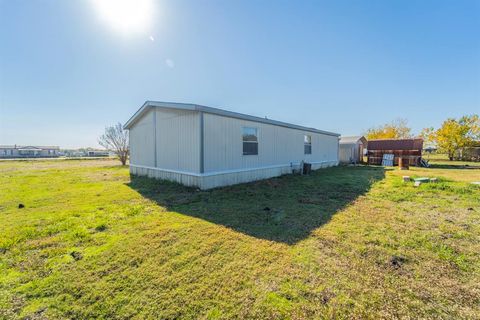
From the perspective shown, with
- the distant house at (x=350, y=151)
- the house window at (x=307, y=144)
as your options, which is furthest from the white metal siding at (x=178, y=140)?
the distant house at (x=350, y=151)

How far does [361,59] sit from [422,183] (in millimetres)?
7215

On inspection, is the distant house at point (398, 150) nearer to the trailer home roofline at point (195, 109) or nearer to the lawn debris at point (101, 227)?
the trailer home roofline at point (195, 109)

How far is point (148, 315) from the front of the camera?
5.83 feet

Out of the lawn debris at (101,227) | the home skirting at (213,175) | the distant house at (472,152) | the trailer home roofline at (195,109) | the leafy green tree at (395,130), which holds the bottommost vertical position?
the lawn debris at (101,227)

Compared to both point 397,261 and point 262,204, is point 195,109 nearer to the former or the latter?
point 262,204

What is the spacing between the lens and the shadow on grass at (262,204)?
12.4 ft

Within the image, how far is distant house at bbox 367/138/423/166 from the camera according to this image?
16708mm

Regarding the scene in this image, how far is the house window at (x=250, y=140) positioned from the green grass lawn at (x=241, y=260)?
3695mm

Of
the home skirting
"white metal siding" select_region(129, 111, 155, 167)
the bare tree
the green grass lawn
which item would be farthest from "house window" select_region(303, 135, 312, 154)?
the bare tree

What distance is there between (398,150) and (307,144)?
1033cm

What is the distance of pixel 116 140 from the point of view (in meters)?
22.4

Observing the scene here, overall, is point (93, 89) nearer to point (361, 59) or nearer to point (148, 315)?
point (148, 315)

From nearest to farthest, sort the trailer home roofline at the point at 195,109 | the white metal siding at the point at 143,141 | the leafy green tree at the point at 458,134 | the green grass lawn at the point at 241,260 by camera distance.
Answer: the green grass lawn at the point at 241,260 → the trailer home roofline at the point at 195,109 → the white metal siding at the point at 143,141 → the leafy green tree at the point at 458,134

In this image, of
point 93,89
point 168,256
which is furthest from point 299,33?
point 93,89
